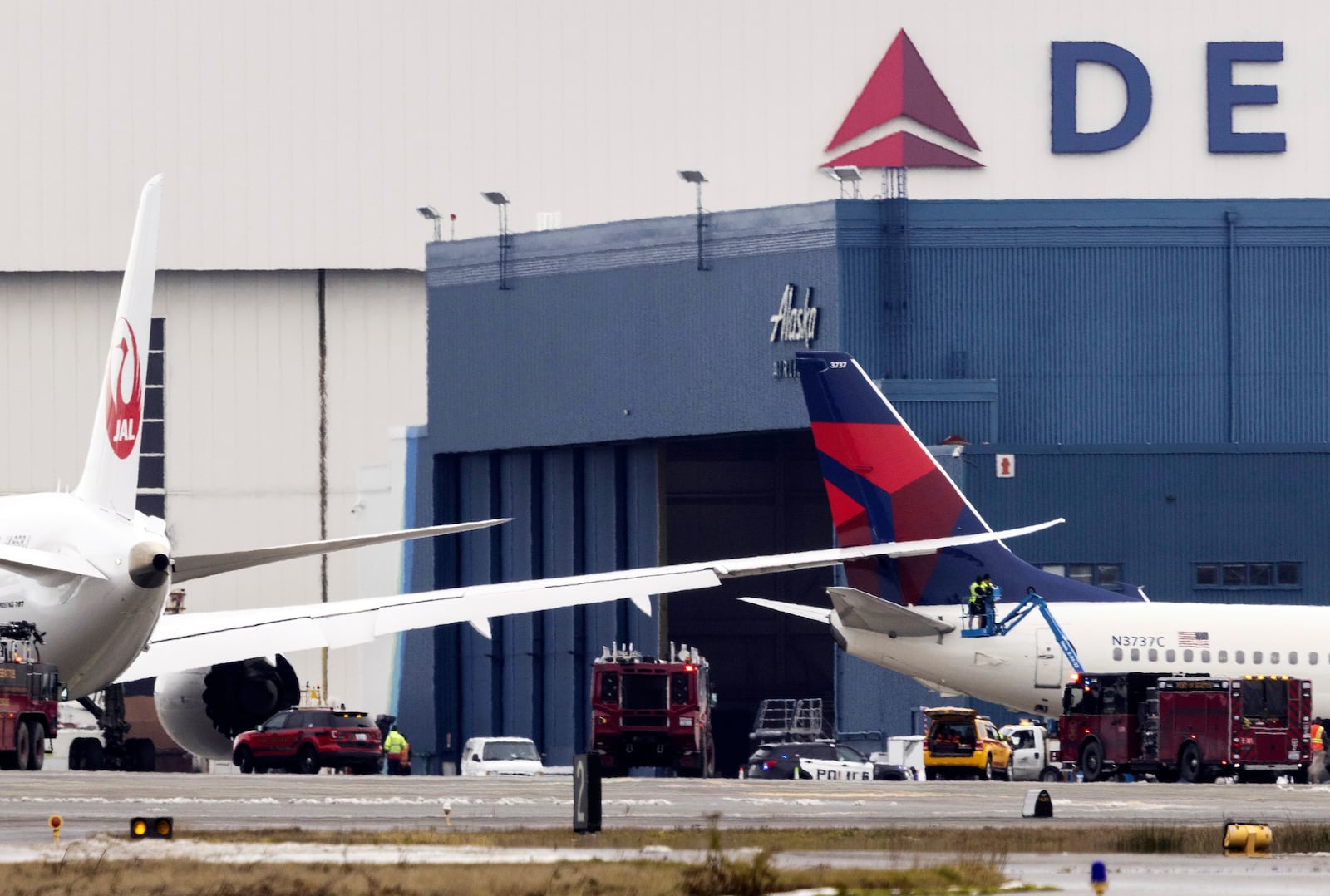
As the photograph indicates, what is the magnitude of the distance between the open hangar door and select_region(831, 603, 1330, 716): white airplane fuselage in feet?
109

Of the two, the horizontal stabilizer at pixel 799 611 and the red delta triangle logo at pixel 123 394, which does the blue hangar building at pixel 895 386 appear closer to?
the horizontal stabilizer at pixel 799 611

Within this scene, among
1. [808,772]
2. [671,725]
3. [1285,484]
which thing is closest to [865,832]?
[671,725]

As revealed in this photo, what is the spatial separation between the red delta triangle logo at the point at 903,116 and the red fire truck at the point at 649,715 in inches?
1381

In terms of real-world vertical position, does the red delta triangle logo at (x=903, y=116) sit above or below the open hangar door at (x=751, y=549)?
above

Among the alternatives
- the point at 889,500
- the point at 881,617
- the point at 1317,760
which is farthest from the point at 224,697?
the point at 1317,760

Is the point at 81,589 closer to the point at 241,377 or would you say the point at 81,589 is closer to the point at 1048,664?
the point at 1048,664

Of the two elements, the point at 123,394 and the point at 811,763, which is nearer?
the point at 123,394

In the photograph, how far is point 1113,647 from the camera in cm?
5284

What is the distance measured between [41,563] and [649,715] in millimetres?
24200

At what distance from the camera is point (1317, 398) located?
7262 cm

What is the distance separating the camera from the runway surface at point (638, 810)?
72.7ft

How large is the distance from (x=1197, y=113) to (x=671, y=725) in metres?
41.6

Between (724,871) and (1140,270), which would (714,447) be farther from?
(724,871)

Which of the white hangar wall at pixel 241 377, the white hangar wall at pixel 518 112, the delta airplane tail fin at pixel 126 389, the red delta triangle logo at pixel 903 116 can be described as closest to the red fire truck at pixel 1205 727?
the delta airplane tail fin at pixel 126 389
